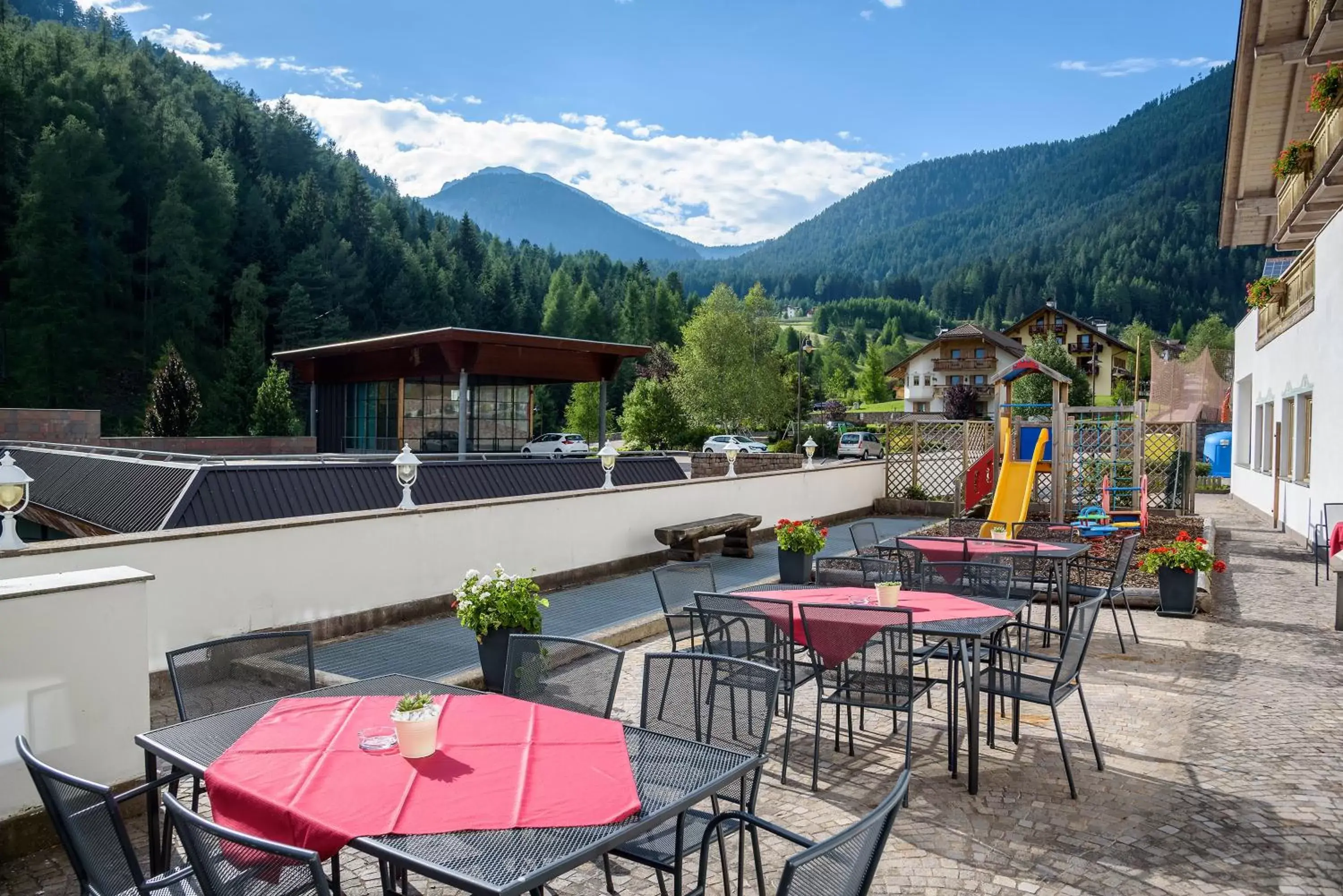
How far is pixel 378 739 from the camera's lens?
2795 millimetres

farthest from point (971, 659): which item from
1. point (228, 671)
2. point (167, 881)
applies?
point (167, 881)

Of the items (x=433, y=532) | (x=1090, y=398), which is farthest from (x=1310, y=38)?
(x=1090, y=398)

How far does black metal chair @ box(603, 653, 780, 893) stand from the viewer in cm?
286

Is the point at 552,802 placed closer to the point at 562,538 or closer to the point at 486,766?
the point at 486,766

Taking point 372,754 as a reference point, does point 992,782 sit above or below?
below

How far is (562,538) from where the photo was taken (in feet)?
31.5

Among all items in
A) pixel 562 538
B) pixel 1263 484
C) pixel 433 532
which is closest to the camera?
pixel 433 532

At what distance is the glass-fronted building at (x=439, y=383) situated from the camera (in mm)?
19344

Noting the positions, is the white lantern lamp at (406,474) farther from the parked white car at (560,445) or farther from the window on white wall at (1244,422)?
the parked white car at (560,445)

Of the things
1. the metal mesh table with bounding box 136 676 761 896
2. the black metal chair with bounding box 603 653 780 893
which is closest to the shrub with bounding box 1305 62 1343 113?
the black metal chair with bounding box 603 653 780 893

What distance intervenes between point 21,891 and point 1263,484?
21470 mm

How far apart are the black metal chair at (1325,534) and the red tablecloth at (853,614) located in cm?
773

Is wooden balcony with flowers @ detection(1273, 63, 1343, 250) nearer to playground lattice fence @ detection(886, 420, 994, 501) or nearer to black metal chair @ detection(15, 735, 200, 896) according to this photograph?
playground lattice fence @ detection(886, 420, 994, 501)

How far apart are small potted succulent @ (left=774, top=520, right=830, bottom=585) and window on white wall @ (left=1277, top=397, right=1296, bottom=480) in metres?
10.8
